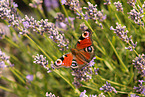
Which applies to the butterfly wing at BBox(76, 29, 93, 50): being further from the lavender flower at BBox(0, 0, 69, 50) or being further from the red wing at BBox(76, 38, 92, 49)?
the lavender flower at BBox(0, 0, 69, 50)

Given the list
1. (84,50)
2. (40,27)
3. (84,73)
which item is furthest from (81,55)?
(40,27)

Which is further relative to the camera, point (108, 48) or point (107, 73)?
point (108, 48)

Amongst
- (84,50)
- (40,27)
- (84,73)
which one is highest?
(40,27)

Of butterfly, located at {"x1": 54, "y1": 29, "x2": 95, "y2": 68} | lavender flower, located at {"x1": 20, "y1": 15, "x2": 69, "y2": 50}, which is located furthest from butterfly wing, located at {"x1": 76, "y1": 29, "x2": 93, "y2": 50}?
lavender flower, located at {"x1": 20, "y1": 15, "x2": 69, "y2": 50}

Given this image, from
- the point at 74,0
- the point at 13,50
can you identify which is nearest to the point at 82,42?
the point at 74,0

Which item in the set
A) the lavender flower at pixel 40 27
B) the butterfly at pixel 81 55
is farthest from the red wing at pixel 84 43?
the lavender flower at pixel 40 27

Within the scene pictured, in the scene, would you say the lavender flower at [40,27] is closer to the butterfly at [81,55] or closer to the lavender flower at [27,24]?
the lavender flower at [27,24]

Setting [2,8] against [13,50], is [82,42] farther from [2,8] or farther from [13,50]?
[13,50]

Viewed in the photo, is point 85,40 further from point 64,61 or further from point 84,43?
point 64,61
